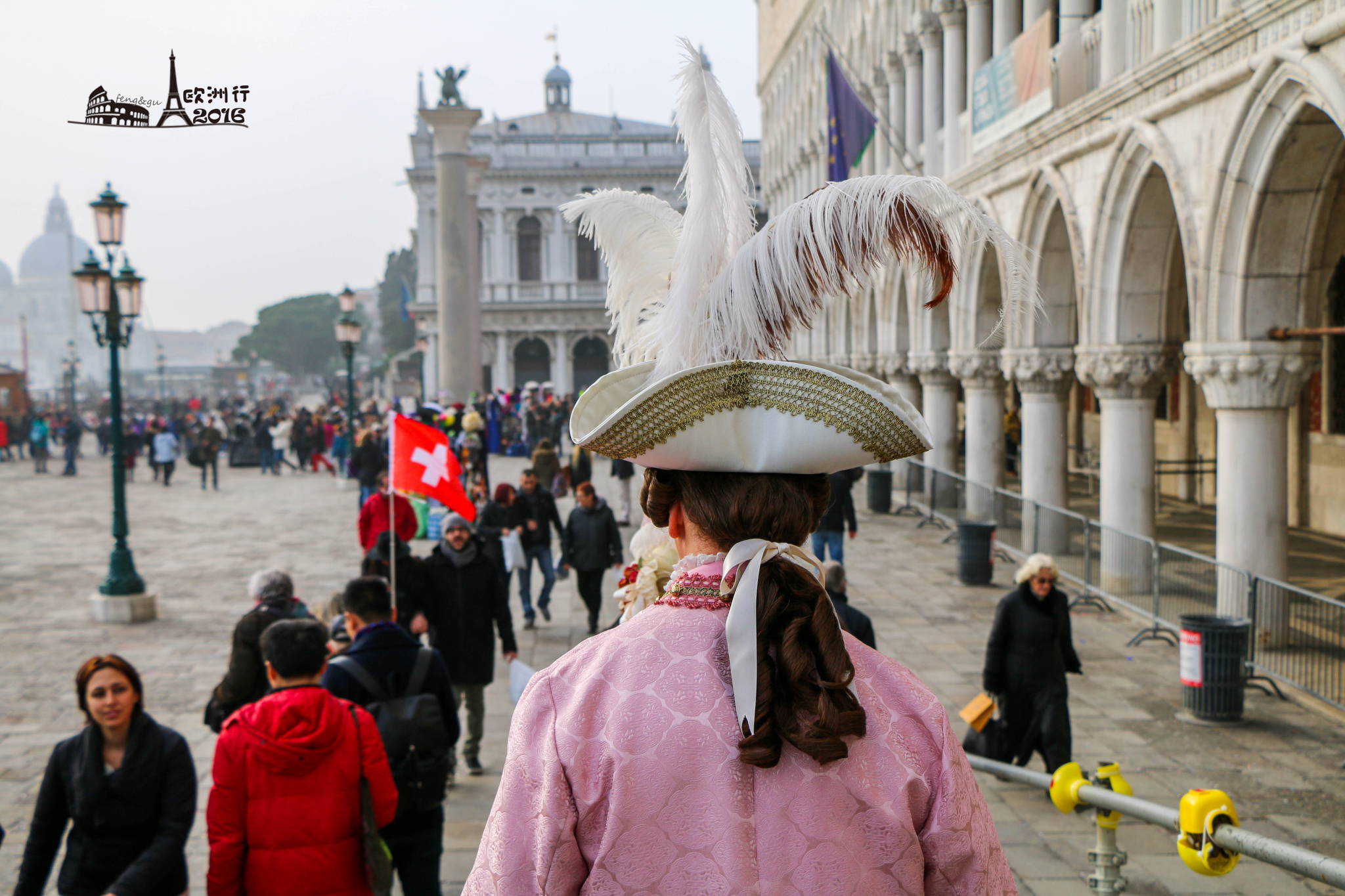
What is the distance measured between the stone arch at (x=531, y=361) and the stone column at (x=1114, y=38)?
1861 inches

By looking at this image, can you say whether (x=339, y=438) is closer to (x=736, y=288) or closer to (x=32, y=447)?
(x=32, y=447)

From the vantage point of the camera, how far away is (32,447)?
1348 inches

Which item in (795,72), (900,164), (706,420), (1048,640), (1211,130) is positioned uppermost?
(795,72)

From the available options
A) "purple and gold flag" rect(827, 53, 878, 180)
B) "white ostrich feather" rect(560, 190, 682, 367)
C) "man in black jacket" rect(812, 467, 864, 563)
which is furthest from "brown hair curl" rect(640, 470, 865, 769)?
"purple and gold flag" rect(827, 53, 878, 180)

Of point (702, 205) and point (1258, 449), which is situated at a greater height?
point (702, 205)

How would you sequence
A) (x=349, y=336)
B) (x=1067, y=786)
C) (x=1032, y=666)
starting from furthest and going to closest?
(x=349, y=336) → (x=1032, y=666) → (x=1067, y=786)

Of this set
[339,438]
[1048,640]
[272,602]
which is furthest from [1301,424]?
[339,438]

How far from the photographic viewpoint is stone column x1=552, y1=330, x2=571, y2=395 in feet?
188

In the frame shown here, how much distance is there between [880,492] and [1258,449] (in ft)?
35.2

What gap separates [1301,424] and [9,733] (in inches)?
650

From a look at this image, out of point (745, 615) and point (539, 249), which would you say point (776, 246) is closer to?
point (745, 615)

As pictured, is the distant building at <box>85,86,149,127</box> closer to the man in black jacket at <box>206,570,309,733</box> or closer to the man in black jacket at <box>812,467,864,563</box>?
the man in black jacket at <box>206,570,309,733</box>

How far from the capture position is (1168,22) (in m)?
11.0

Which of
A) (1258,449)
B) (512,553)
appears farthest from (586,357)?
(1258,449)
